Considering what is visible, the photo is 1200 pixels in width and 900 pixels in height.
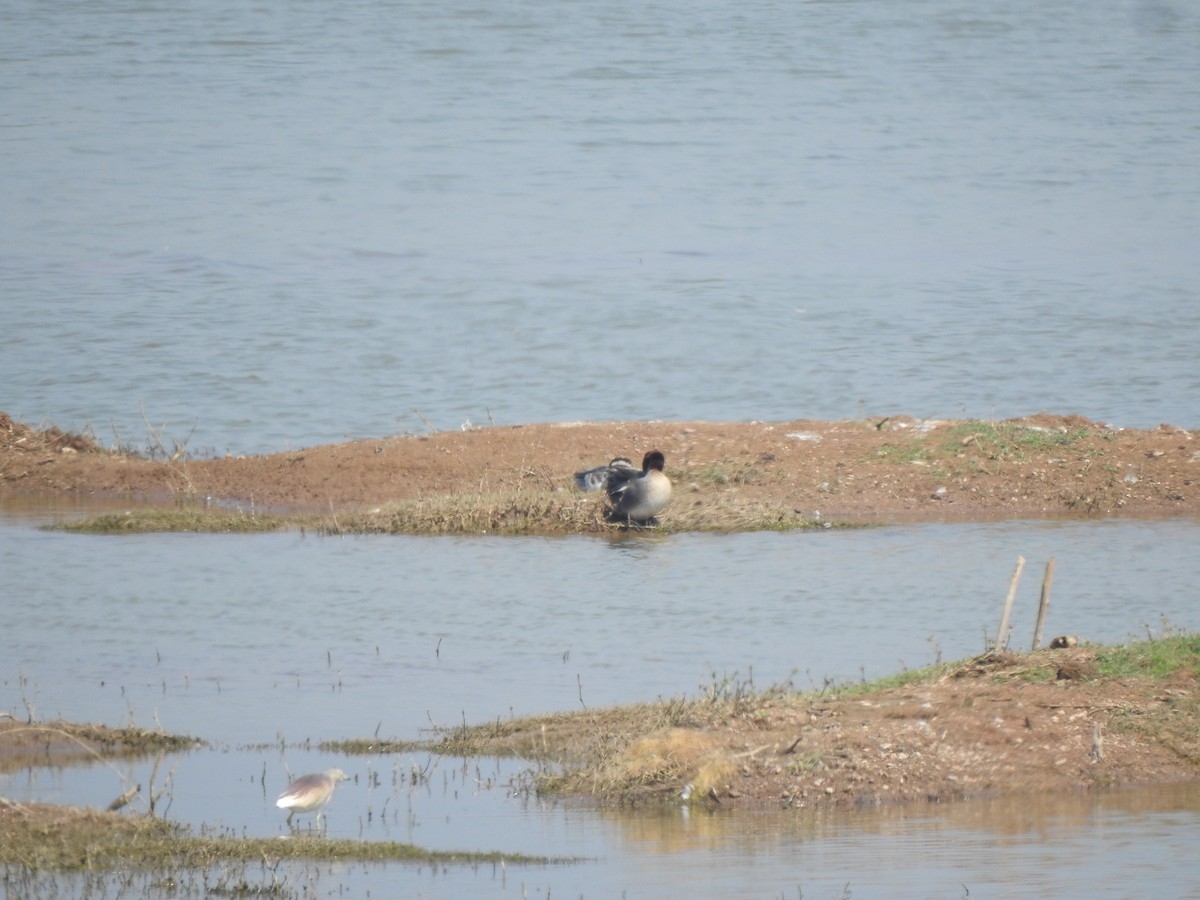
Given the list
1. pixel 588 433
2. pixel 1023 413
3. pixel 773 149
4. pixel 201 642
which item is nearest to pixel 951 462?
pixel 588 433

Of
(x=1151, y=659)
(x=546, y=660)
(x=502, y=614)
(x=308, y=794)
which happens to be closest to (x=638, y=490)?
(x=502, y=614)

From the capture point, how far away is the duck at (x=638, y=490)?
17.7 meters

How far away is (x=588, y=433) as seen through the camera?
826 inches

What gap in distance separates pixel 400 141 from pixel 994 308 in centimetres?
2393

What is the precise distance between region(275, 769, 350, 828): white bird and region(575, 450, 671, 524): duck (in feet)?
27.7

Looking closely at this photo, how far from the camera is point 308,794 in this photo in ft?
30.4

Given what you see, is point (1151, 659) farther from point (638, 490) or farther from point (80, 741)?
point (638, 490)

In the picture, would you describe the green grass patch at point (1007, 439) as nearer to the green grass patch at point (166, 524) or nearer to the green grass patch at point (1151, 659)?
the green grass patch at point (166, 524)

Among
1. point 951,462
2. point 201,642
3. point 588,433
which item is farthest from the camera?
point 588,433

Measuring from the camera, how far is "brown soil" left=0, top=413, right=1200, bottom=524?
19016mm

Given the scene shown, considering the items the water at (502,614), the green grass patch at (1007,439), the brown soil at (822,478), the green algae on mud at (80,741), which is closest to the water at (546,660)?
the water at (502,614)

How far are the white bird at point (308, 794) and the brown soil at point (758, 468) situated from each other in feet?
29.5

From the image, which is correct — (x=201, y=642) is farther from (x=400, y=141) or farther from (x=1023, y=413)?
(x=400, y=141)

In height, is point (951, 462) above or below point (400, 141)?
above
